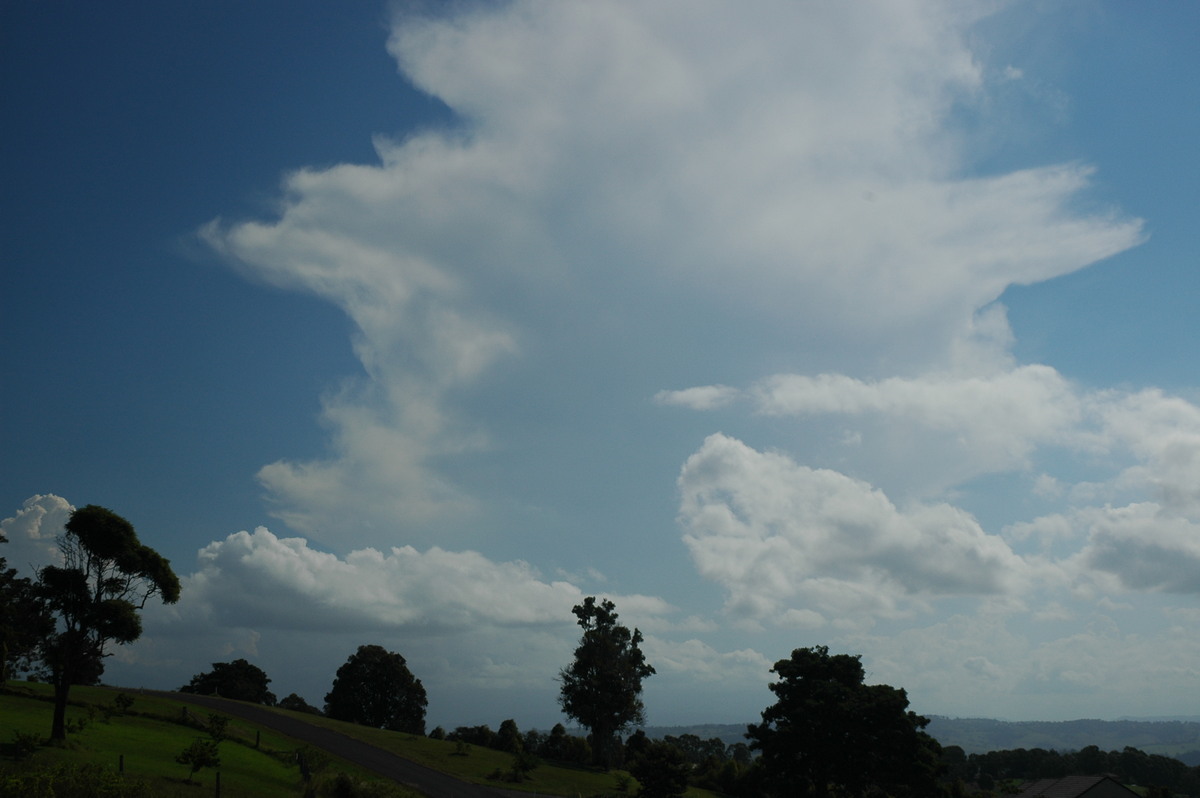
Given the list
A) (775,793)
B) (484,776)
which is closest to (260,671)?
(484,776)

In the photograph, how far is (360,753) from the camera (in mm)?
52594

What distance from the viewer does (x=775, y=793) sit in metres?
55.2

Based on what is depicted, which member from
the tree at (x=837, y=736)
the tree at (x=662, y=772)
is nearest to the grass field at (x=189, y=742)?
the tree at (x=662, y=772)

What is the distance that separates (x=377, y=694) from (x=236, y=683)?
20.5m

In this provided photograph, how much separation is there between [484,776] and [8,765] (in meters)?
33.8

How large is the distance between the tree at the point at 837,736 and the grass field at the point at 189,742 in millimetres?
12533

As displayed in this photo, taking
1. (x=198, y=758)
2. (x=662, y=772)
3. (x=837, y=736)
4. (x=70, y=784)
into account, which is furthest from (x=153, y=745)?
(x=837, y=736)

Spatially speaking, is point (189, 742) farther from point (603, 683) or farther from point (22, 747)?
point (603, 683)

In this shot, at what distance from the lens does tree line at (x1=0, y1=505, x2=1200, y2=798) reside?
33.8 meters

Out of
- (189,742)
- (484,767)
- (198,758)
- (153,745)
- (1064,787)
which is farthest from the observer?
(1064,787)

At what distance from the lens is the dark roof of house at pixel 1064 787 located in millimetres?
60000

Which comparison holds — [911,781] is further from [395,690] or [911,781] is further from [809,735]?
[395,690]

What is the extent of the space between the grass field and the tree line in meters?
2.06

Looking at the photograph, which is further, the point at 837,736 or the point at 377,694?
the point at 377,694
